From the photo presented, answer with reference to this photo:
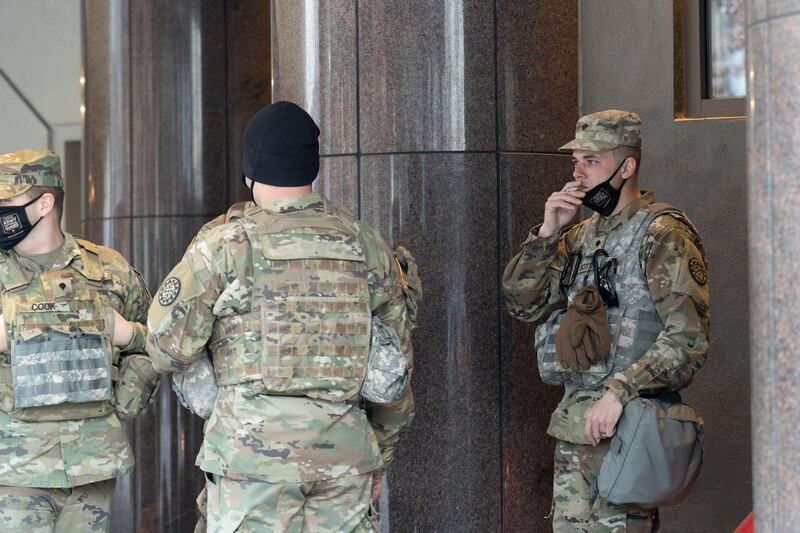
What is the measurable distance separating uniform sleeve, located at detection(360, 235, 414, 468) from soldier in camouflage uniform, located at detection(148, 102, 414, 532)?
0.08 meters

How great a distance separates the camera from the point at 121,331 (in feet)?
14.3

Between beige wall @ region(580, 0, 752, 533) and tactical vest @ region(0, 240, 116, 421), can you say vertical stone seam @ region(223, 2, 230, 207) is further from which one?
tactical vest @ region(0, 240, 116, 421)

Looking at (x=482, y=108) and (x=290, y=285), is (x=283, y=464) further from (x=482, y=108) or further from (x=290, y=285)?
(x=482, y=108)

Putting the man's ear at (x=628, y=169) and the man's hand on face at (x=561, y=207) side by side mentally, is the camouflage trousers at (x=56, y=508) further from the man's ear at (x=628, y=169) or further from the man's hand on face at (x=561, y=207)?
the man's ear at (x=628, y=169)

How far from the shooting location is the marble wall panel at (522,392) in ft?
16.5

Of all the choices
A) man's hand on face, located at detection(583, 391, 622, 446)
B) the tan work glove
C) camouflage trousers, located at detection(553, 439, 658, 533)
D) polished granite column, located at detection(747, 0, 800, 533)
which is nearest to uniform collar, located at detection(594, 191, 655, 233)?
the tan work glove

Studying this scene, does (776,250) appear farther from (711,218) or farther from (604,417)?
(711,218)

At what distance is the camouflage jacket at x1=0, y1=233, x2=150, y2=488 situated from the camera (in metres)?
4.16

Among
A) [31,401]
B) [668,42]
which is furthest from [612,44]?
[31,401]

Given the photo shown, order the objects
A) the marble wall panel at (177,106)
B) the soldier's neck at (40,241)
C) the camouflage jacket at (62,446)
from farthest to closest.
A: the marble wall panel at (177,106) < the soldier's neck at (40,241) < the camouflage jacket at (62,446)

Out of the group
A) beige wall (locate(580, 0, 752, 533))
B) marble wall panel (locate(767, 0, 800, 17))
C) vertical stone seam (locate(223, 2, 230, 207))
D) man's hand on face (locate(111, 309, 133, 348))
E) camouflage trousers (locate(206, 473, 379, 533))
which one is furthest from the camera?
vertical stone seam (locate(223, 2, 230, 207))

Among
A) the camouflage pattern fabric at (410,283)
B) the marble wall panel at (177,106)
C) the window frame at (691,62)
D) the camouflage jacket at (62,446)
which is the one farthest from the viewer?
the marble wall panel at (177,106)

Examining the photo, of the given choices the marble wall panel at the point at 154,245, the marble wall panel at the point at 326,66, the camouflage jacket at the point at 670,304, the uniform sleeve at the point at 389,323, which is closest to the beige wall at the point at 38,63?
the marble wall panel at the point at 154,245

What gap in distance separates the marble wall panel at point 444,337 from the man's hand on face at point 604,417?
1.03m
